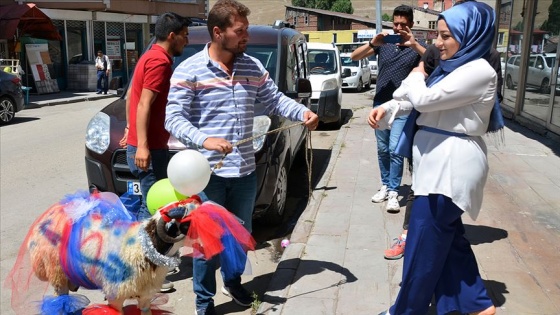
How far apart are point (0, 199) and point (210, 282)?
4458 millimetres

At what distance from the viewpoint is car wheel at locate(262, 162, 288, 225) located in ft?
18.3

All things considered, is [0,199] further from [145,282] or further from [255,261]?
[145,282]

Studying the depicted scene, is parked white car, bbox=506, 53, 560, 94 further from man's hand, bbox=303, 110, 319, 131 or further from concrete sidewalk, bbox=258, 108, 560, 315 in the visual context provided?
man's hand, bbox=303, 110, 319, 131

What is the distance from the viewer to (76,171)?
845 cm

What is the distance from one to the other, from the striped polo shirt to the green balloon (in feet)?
1.40

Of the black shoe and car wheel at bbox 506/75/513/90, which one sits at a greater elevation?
car wheel at bbox 506/75/513/90

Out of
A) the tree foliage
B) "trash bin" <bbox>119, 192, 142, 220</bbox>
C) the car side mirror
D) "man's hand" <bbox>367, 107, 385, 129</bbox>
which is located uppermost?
the tree foliage

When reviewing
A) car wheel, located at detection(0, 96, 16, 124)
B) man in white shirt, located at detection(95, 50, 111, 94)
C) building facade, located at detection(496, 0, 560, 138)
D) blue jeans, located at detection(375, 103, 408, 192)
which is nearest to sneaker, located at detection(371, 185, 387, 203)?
blue jeans, located at detection(375, 103, 408, 192)

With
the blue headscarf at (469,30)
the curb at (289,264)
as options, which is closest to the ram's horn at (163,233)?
the curb at (289,264)

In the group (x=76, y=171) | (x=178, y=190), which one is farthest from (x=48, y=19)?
(x=178, y=190)

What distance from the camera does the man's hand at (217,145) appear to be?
3128mm

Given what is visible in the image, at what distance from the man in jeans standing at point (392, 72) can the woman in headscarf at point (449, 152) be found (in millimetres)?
1600

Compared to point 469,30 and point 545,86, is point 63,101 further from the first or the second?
point 469,30

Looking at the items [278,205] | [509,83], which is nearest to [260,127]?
[278,205]
